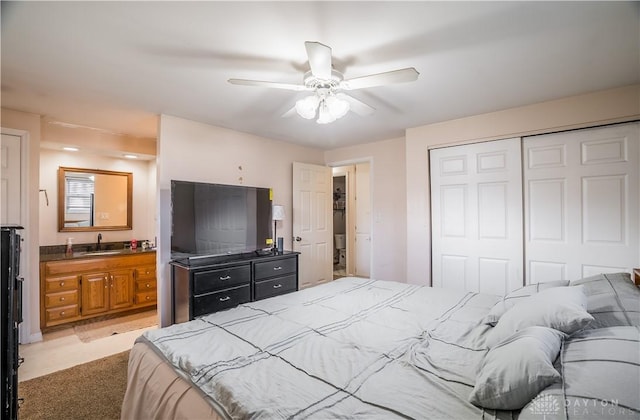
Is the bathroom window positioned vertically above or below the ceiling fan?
below

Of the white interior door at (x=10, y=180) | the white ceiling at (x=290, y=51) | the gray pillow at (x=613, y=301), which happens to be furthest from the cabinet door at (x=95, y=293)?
the gray pillow at (x=613, y=301)

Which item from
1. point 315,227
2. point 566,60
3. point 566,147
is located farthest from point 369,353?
point 315,227

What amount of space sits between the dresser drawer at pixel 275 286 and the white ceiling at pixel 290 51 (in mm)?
1969

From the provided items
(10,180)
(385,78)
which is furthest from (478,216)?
(10,180)

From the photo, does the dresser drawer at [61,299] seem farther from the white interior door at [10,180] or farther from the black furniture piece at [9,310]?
the black furniture piece at [9,310]

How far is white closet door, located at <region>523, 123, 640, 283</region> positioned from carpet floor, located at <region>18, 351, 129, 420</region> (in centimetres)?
387

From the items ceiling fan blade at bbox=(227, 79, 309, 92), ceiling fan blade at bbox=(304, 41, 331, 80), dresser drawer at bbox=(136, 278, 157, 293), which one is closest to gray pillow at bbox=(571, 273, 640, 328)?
ceiling fan blade at bbox=(304, 41, 331, 80)

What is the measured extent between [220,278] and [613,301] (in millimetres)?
2915

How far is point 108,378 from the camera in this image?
7.55ft

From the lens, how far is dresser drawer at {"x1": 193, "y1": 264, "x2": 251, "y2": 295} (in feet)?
9.25

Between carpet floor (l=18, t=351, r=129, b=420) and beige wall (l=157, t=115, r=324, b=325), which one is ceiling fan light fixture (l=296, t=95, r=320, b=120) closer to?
beige wall (l=157, t=115, r=324, b=325)

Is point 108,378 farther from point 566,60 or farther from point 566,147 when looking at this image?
point 566,147

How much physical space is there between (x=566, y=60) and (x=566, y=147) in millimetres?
1077

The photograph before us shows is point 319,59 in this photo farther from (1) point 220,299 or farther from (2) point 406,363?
(1) point 220,299
